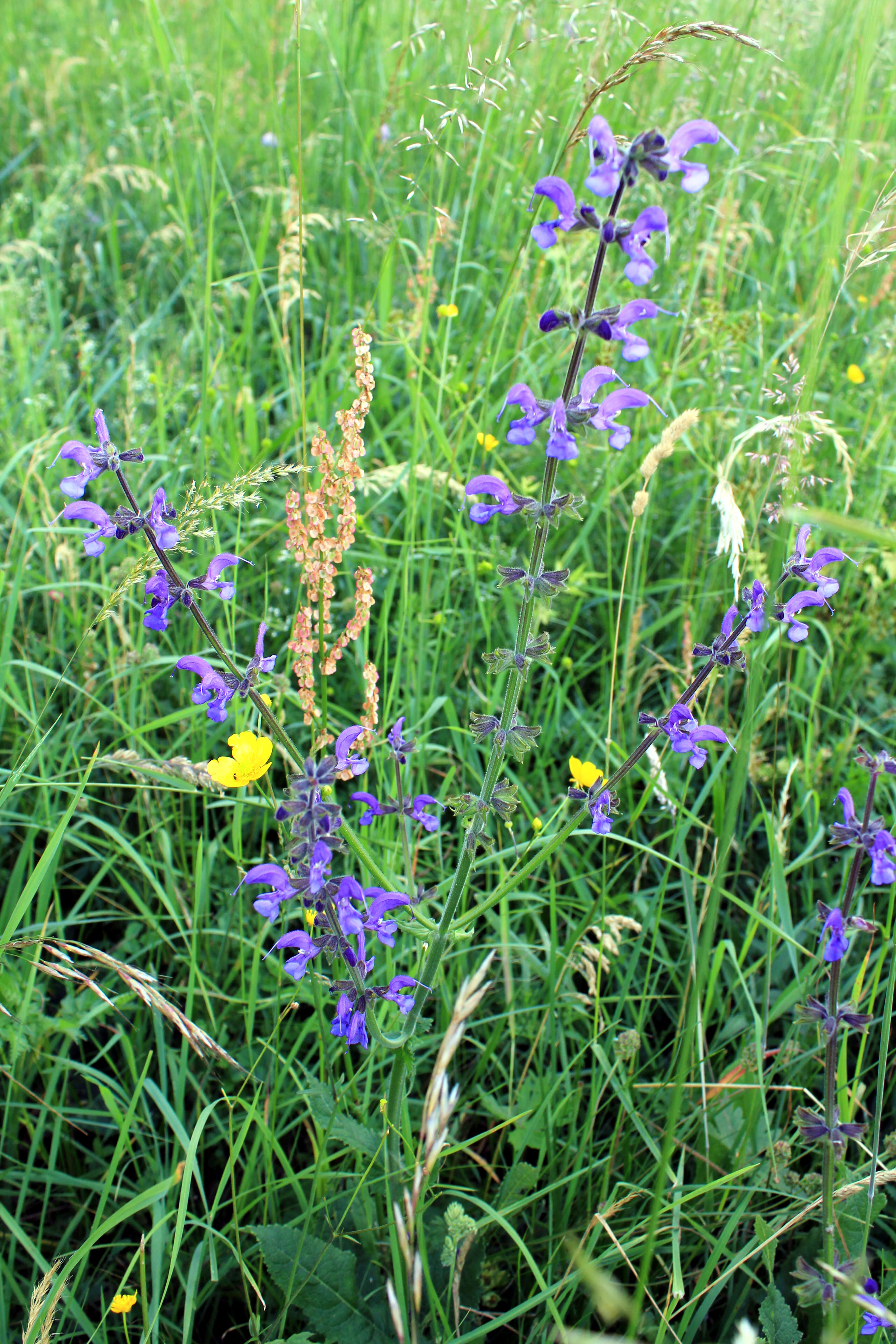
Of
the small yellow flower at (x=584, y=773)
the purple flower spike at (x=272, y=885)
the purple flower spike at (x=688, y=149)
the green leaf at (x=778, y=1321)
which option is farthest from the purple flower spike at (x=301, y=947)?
the purple flower spike at (x=688, y=149)

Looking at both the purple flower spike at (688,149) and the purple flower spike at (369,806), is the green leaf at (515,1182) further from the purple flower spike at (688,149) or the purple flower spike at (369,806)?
the purple flower spike at (688,149)

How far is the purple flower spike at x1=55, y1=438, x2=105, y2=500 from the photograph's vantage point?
147 cm

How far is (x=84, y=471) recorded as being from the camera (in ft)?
5.12

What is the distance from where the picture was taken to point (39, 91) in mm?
5125

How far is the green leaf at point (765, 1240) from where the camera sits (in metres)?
1.66

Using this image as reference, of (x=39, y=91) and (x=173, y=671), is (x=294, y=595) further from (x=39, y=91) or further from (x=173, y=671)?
(x=39, y=91)

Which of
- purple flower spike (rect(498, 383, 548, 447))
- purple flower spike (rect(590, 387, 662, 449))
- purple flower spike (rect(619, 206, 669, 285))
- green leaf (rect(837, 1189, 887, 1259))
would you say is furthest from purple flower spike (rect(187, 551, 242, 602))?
green leaf (rect(837, 1189, 887, 1259))

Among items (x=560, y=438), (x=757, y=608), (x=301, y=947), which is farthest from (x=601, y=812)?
(x=560, y=438)

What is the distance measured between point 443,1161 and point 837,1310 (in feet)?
2.92

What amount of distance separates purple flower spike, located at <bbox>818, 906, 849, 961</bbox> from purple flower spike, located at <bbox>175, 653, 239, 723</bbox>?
112 cm

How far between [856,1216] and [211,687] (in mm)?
1712

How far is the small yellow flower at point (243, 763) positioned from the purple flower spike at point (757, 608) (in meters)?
1.05

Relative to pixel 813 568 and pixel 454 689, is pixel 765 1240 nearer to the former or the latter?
pixel 813 568

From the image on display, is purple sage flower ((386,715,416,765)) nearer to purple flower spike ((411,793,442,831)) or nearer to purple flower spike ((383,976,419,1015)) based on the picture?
purple flower spike ((411,793,442,831))
